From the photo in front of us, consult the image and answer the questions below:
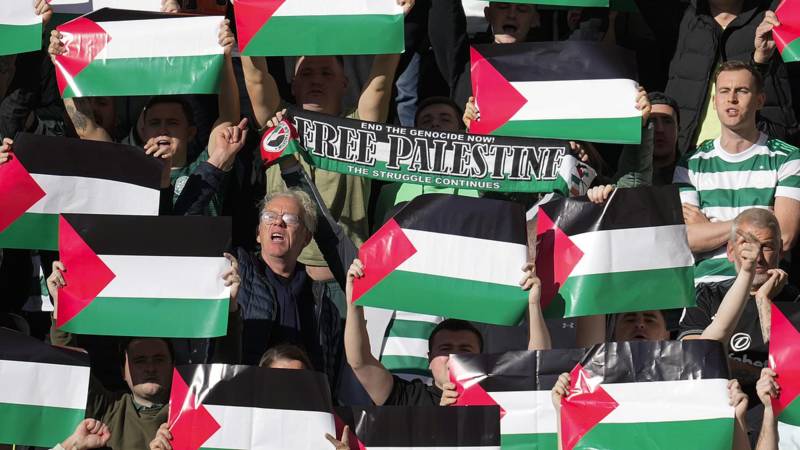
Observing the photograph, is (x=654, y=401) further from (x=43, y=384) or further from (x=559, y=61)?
(x=43, y=384)

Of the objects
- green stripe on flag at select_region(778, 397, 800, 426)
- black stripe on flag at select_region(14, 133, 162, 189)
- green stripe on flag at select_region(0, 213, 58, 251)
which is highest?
black stripe on flag at select_region(14, 133, 162, 189)

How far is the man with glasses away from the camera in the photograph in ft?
28.8

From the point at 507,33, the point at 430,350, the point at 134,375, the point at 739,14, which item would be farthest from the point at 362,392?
the point at 739,14

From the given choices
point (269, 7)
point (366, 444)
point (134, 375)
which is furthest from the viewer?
point (269, 7)

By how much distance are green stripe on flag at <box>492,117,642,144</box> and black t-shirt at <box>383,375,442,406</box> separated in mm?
1593

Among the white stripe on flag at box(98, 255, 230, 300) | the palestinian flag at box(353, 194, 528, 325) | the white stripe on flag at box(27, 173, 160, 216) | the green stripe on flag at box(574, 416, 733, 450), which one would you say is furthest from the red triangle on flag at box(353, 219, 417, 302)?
the green stripe on flag at box(574, 416, 733, 450)

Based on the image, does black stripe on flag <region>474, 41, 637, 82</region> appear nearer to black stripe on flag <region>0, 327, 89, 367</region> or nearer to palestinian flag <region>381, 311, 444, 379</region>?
palestinian flag <region>381, 311, 444, 379</region>

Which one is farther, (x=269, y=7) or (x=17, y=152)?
(x=269, y=7)

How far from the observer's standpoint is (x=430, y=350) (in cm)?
881

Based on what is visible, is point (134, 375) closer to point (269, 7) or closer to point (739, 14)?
point (269, 7)

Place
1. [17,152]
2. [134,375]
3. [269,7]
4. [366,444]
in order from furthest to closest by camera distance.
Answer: [269,7] < [17,152] < [134,375] < [366,444]

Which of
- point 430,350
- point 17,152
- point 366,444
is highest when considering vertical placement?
point 17,152

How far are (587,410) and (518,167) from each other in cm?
175

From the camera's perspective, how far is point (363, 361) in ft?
27.6
